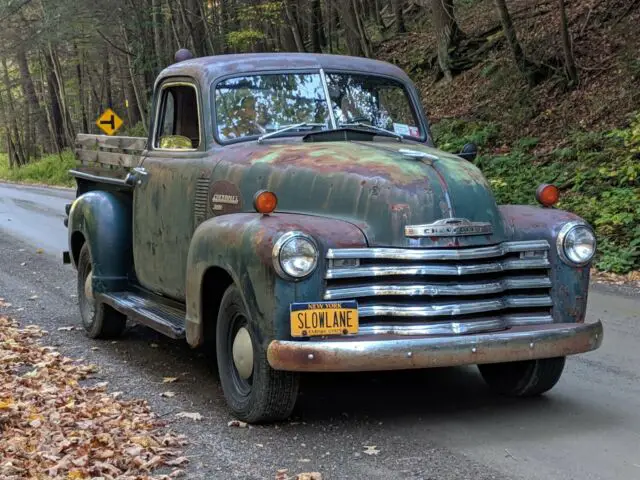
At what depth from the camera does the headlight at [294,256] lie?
15.3 feet

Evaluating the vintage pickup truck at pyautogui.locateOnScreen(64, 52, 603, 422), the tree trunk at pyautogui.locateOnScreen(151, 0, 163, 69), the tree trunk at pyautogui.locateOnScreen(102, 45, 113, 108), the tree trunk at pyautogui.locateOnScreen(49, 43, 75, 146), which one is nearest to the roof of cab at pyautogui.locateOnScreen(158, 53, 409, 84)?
the vintage pickup truck at pyautogui.locateOnScreen(64, 52, 603, 422)

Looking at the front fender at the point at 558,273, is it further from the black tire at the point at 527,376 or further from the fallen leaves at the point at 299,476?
the fallen leaves at the point at 299,476

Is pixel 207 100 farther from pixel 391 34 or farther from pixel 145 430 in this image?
pixel 391 34

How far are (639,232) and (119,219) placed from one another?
7162 mm

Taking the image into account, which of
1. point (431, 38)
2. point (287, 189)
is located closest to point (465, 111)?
point (431, 38)

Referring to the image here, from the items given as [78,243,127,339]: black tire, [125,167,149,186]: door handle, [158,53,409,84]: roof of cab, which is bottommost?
[78,243,127,339]: black tire

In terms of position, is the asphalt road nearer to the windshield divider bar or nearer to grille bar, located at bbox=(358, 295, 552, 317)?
grille bar, located at bbox=(358, 295, 552, 317)

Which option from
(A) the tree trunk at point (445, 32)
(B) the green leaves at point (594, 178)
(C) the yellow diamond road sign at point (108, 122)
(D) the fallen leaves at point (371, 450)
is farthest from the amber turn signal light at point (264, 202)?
(C) the yellow diamond road sign at point (108, 122)

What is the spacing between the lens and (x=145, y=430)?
16.3ft

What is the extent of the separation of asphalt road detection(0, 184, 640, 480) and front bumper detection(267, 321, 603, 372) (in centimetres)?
47

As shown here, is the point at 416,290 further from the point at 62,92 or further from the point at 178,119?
the point at 62,92

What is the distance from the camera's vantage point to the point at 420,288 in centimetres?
475

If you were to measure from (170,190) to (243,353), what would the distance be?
6.09ft

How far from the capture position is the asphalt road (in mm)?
4410
